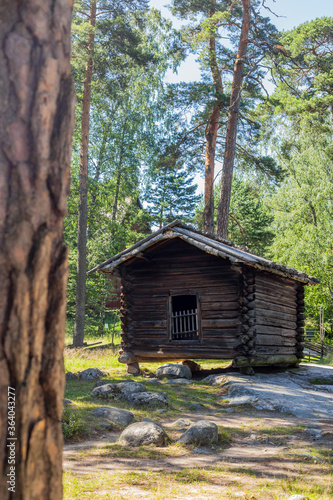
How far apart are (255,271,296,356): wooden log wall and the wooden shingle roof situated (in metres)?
0.60

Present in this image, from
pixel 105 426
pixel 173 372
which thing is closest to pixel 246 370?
pixel 173 372

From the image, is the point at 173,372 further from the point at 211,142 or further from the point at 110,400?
the point at 211,142

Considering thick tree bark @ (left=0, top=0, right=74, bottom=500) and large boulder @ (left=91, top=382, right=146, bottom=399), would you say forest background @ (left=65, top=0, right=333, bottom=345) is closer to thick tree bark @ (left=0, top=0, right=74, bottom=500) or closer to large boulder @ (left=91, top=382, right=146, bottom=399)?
large boulder @ (left=91, top=382, right=146, bottom=399)

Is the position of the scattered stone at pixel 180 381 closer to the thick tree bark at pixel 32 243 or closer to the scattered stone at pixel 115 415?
the scattered stone at pixel 115 415

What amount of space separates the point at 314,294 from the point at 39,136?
2439 cm

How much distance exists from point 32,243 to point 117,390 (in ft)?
25.4

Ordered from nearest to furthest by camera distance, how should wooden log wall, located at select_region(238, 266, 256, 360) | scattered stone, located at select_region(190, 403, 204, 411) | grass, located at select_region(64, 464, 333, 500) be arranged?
grass, located at select_region(64, 464, 333, 500)
scattered stone, located at select_region(190, 403, 204, 411)
wooden log wall, located at select_region(238, 266, 256, 360)

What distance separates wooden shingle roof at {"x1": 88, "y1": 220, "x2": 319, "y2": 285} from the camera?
38.3ft

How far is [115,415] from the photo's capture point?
724 centimetres


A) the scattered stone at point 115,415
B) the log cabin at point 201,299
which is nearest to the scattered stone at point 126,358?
the log cabin at point 201,299

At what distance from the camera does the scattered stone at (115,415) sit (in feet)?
23.4

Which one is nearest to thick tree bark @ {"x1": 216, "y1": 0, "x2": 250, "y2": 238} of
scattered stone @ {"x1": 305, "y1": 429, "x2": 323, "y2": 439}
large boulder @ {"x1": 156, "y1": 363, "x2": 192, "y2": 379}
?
large boulder @ {"x1": 156, "y1": 363, "x2": 192, "y2": 379}

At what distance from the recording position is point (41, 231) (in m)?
1.93

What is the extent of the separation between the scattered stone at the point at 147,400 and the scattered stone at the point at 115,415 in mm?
1095
